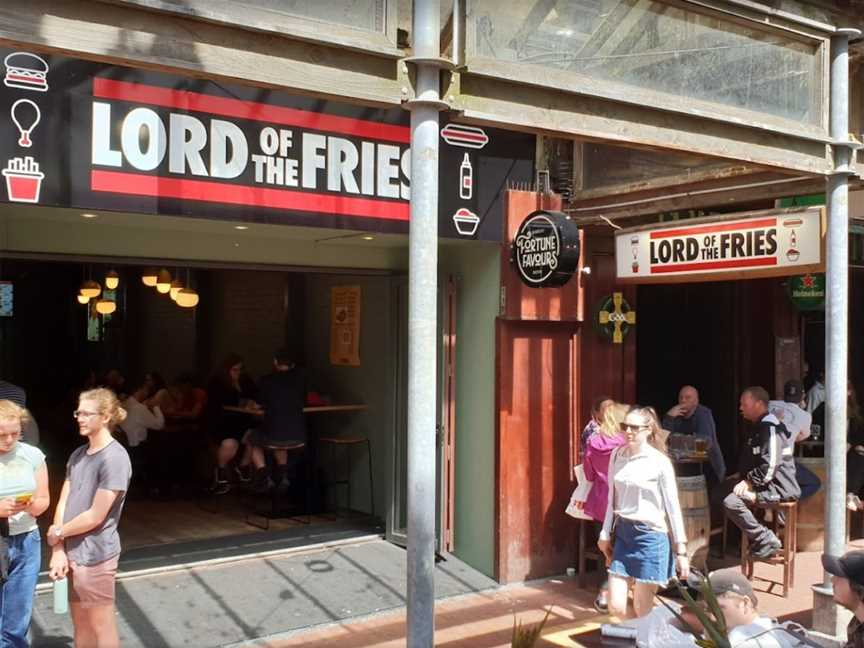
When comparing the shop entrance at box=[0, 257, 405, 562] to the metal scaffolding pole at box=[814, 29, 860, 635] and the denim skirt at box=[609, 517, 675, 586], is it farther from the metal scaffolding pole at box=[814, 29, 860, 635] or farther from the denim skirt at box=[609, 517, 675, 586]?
the metal scaffolding pole at box=[814, 29, 860, 635]

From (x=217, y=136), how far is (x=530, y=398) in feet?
10.9

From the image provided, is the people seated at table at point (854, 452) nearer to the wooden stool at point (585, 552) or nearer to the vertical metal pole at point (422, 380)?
the wooden stool at point (585, 552)

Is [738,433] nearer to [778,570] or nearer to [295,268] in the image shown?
[778,570]

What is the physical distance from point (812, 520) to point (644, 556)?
3.83 m

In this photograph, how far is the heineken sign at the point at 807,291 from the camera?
9.15 m

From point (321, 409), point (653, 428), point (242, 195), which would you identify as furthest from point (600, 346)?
point (242, 195)

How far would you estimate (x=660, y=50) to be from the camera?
4.65m

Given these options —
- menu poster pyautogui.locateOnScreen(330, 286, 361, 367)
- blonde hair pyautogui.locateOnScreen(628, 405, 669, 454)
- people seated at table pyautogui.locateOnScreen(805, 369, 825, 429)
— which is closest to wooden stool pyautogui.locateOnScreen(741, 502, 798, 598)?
blonde hair pyautogui.locateOnScreen(628, 405, 669, 454)

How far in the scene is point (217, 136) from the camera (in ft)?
20.5

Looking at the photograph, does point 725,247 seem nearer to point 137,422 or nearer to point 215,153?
point 215,153

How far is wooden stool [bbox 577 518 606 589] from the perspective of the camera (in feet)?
24.9

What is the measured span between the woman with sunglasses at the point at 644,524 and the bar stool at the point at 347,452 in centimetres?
389

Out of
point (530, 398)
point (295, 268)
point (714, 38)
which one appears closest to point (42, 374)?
point (295, 268)

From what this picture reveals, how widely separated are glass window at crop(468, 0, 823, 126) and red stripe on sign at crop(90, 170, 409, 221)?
2.78 metres
